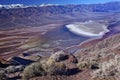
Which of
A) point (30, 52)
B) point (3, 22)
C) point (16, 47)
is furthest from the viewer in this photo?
point (3, 22)

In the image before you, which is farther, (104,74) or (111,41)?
(111,41)

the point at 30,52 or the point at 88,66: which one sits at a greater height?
the point at 30,52

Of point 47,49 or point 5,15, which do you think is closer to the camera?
point 47,49

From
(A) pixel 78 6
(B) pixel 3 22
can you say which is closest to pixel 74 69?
(B) pixel 3 22

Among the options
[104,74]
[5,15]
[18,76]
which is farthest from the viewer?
[5,15]

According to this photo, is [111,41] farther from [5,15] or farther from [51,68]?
[5,15]

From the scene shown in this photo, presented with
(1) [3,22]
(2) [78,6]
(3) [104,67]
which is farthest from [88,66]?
(2) [78,6]

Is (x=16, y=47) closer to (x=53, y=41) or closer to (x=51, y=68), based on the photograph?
(x=53, y=41)

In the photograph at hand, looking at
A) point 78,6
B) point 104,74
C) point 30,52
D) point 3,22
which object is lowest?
point 104,74

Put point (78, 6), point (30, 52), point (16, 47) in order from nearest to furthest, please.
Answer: point (30, 52), point (16, 47), point (78, 6)
